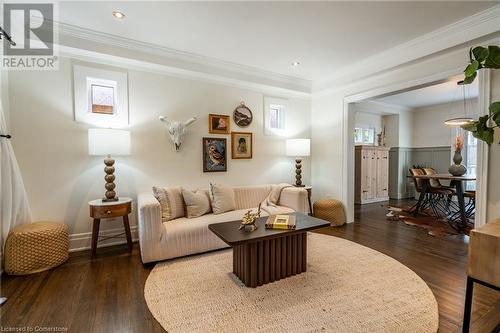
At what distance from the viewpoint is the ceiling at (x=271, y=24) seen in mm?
2287

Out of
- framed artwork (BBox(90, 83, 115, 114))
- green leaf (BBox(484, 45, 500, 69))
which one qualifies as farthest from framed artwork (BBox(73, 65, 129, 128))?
green leaf (BBox(484, 45, 500, 69))

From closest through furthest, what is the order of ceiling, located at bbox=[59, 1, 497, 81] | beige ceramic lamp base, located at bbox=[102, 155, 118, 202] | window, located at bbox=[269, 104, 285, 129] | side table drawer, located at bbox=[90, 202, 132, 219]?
ceiling, located at bbox=[59, 1, 497, 81] < side table drawer, located at bbox=[90, 202, 132, 219] < beige ceramic lamp base, located at bbox=[102, 155, 118, 202] < window, located at bbox=[269, 104, 285, 129]

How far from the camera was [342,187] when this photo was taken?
4.19 metres

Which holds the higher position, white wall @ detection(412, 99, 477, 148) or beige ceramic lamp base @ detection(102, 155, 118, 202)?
white wall @ detection(412, 99, 477, 148)

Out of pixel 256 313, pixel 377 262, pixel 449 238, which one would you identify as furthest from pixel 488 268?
pixel 449 238

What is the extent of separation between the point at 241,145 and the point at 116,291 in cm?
274

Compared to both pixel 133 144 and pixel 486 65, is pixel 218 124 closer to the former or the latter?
pixel 133 144

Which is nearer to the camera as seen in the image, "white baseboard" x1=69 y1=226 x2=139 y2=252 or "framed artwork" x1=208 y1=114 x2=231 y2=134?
"white baseboard" x1=69 y1=226 x2=139 y2=252

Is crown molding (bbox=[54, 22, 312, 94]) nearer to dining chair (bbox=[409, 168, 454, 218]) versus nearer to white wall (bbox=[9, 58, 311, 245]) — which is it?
white wall (bbox=[9, 58, 311, 245])

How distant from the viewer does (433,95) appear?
17.4ft

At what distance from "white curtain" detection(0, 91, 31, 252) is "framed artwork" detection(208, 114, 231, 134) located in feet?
7.75

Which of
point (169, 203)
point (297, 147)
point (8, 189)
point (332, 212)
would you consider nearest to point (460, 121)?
point (332, 212)

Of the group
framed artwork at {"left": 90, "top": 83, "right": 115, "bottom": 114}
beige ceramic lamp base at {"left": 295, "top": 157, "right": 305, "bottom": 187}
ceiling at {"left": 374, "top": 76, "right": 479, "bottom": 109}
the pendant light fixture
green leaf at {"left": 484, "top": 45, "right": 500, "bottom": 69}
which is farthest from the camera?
ceiling at {"left": 374, "top": 76, "right": 479, "bottom": 109}

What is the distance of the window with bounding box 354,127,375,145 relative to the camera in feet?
20.9
